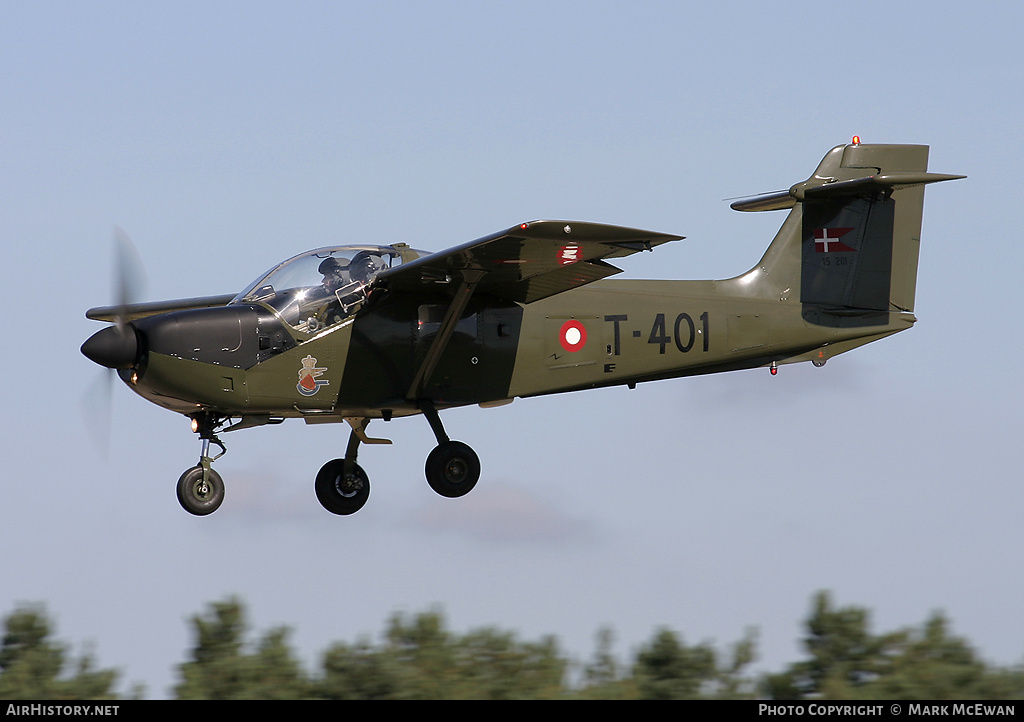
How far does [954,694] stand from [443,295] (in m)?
6.53

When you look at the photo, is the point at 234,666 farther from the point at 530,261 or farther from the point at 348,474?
the point at 530,261

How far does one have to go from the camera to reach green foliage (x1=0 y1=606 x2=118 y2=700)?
1405 centimetres

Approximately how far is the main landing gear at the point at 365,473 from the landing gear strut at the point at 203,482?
165 cm

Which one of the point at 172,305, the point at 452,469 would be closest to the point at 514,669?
the point at 452,469

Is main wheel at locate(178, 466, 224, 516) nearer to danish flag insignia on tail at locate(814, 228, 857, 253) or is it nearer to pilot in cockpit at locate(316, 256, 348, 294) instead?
pilot in cockpit at locate(316, 256, 348, 294)

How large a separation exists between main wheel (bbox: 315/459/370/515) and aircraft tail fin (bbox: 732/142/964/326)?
5.48 metres

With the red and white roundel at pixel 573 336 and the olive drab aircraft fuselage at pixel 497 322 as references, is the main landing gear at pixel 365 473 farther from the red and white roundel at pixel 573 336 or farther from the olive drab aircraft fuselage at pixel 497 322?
the red and white roundel at pixel 573 336

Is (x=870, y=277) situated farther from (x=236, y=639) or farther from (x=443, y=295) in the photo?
(x=236, y=639)

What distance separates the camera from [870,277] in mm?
16625

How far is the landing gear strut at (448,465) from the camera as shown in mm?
15016

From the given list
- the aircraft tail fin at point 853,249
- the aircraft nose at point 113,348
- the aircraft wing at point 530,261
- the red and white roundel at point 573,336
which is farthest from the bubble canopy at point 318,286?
the aircraft tail fin at point 853,249

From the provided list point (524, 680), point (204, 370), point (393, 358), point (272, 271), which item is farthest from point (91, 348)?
point (524, 680)

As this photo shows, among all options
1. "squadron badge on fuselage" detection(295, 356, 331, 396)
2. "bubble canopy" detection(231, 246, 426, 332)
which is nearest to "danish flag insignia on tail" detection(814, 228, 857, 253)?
"bubble canopy" detection(231, 246, 426, 332)

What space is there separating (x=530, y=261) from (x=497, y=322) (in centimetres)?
130
